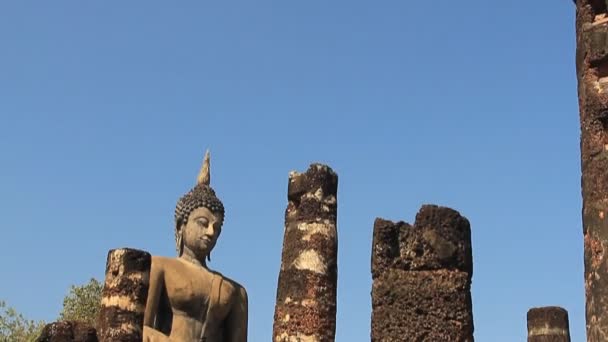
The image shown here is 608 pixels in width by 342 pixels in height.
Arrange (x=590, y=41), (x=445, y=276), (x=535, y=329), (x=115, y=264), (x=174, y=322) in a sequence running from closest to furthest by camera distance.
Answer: (x=445, y=276) → (x=115, y=264) → (x=174, y=322) → (x=590, y=41) → (x=535, y=329)

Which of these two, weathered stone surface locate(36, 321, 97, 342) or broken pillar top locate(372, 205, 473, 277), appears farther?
→ broken pillar top locate(372, 205, 473, 277)

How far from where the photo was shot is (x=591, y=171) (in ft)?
29.8

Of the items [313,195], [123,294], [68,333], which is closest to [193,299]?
[123,294]

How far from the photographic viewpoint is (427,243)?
23.0 ft

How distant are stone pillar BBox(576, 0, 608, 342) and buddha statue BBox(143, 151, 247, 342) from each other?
3114mm

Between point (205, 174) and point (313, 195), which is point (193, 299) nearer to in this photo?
point (205, 174)

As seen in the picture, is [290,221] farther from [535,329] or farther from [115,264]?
[535,329]

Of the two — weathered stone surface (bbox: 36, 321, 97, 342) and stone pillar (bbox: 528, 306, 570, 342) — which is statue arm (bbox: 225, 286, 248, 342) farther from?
stone pillar (bbox: 528, 306, 570, 342)

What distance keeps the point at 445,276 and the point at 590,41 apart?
3994mm

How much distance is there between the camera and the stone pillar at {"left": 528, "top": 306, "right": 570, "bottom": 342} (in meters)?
16.5

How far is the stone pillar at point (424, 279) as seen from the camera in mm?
6754

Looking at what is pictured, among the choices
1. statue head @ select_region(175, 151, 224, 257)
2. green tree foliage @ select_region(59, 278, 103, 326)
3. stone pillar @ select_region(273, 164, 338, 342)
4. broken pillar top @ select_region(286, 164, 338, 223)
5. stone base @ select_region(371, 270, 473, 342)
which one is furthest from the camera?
green tree foliage @ select_region(59, 278, 103, 326)

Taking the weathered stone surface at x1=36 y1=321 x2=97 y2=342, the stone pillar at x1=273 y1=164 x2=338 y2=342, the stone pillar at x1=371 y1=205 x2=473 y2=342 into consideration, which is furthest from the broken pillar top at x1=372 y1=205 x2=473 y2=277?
the stone pillar at x1=273 y1=164 x2=338 y2=342

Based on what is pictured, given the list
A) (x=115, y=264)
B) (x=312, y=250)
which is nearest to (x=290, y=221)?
(x=312, y=250)
